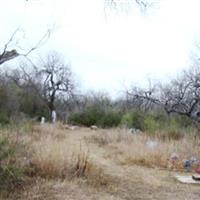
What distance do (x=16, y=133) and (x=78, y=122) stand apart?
2049cm

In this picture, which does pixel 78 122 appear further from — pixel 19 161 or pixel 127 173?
pixel 19 161

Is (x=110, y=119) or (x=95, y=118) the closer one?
(x=110, y=119)

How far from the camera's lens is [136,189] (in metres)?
6.36

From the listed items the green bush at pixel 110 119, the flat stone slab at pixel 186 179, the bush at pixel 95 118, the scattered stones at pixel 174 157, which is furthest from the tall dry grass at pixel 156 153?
the bush at pixel 95 118

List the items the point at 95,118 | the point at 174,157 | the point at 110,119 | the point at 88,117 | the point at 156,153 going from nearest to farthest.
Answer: the point at 174,157, the point at 156,153, the point at 110,119, the point at 95,118, the point at 88,117

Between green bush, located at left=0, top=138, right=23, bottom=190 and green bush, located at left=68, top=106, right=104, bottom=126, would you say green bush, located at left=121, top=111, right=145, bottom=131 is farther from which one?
green bush, located at left=0, top=138, right=23, bottom=190

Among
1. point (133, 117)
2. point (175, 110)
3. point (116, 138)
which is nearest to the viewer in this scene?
point (116, 138)

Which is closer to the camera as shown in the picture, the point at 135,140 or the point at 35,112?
the point at 135,140

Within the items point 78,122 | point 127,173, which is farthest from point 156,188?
point 78,122

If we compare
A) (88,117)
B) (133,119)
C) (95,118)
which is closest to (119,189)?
(133,119)

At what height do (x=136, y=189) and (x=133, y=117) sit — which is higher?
(x=133, y=117)

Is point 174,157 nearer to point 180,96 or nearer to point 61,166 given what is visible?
Result: point 61,166

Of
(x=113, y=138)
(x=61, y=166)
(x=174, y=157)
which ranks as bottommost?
(x=61, y=166)

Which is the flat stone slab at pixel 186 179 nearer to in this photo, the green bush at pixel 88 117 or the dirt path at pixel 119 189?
the dirt path at pixel 119 189
